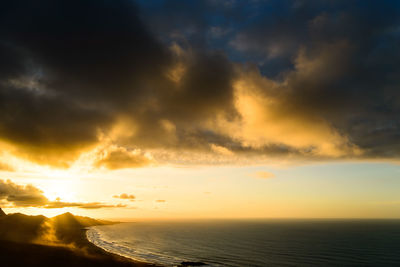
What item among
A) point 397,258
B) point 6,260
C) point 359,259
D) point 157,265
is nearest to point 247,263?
point 157,265

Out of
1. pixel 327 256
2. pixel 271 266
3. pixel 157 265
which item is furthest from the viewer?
pixel 327 256

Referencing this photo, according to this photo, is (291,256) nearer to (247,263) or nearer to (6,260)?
(247,263)

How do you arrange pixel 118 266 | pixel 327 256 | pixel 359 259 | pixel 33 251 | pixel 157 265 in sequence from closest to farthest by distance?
pixel 118 266
pixel 157 265
pixel 33 251
pixel 359 259
pixel 327 256

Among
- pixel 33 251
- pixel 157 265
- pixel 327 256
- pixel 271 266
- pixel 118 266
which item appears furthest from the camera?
pixel 327 256

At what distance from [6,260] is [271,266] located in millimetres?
72359

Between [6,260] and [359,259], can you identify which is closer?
[6,260]

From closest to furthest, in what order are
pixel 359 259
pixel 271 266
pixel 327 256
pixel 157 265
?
pixel 157 265 < pixel 271 266 < pixel 359 259 < pixel 327 256

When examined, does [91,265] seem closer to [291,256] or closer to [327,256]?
[291,256]

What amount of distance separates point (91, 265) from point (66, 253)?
71.3 feet

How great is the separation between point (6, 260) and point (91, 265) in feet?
73.2

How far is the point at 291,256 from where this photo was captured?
8719 cm

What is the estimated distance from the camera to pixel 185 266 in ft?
218

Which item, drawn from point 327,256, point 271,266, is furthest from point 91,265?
point 327,256

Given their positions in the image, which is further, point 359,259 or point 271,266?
point 359,259
